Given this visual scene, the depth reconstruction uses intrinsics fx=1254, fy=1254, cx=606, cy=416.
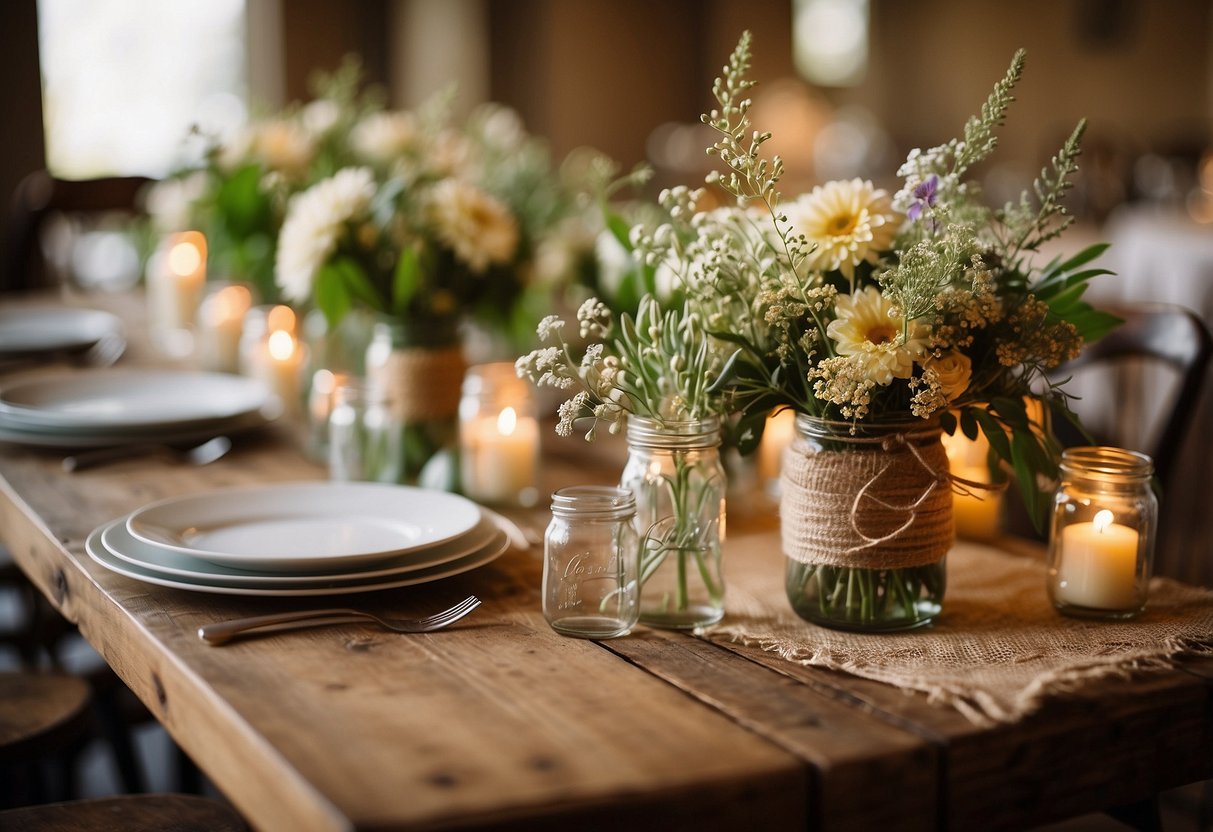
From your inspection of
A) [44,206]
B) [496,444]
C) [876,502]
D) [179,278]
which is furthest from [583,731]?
[44,206]

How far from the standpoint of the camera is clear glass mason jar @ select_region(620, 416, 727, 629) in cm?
105

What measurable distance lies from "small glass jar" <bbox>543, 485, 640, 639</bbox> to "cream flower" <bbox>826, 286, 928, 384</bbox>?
22 centimetres

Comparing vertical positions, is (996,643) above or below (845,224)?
below

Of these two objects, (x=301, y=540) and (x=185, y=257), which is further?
(x=185, y=257)

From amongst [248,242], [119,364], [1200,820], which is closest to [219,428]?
[248,242]

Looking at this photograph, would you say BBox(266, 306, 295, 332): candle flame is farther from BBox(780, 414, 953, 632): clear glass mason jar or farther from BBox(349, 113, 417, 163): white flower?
BBox(780, 414, 953, 632): clear glass mason jar

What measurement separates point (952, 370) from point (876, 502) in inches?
4.7

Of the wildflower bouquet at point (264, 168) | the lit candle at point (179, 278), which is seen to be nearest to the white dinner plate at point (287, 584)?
the wildflower bouquet at point (264, 168)

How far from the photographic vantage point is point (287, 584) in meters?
1.04

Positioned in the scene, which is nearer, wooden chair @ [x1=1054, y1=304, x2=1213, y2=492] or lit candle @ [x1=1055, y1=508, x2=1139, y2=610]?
lit candle @ [x1=1055, y1=508, x2=1139, y2=610]

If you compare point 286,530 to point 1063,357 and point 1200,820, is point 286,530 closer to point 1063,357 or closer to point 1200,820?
point 1063,357

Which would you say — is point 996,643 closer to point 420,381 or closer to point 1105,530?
point 1105,530

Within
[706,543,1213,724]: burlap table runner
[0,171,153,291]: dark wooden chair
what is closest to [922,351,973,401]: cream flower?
[706,543,1213,724]: burlap table runner

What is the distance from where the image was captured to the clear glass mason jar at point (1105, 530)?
104 centimetres
